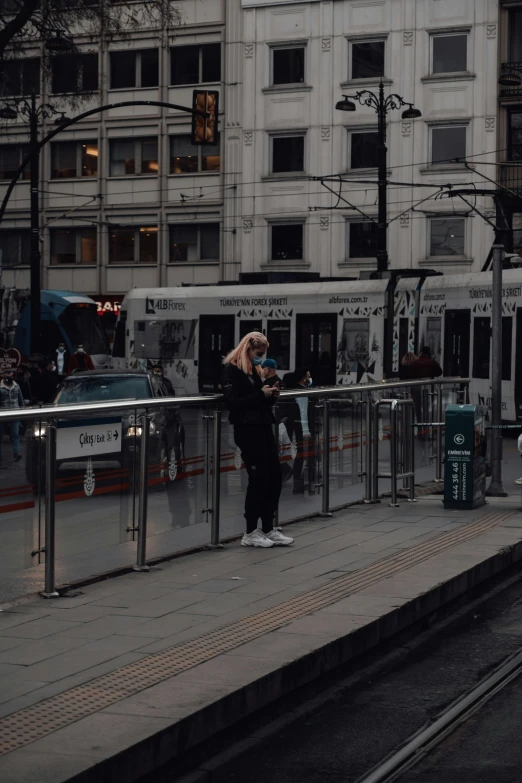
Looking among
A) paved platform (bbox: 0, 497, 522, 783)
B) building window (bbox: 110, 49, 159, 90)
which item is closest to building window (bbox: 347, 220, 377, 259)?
building window (bbox: 110, 49, 159, 90)

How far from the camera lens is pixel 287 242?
47.8 meters

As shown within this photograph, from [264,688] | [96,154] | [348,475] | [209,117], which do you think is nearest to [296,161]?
[96,154]

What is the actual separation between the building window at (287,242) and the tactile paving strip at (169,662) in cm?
3843

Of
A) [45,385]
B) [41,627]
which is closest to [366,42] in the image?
[45,385]

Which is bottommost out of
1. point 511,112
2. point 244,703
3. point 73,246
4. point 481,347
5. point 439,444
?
point 244,703

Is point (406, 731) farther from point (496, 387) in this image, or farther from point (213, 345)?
point (213, 345)

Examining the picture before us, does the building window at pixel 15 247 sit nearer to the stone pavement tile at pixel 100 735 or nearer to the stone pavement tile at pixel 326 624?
the stone pavement tile at pixel 326 624

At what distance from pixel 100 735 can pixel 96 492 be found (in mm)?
3543

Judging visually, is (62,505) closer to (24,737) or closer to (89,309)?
(24,737)

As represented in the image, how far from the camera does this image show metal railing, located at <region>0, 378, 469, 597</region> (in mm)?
8070

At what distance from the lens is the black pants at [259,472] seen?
1021 cm

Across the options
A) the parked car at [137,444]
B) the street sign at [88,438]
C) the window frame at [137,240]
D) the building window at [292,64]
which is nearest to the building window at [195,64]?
the building window at [292,64]

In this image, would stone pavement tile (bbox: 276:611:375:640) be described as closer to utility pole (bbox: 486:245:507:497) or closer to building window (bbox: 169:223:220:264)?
utility pole (bbox: 486:245:507:497)

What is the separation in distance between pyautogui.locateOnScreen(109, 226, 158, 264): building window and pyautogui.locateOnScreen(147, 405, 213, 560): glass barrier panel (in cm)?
4117
